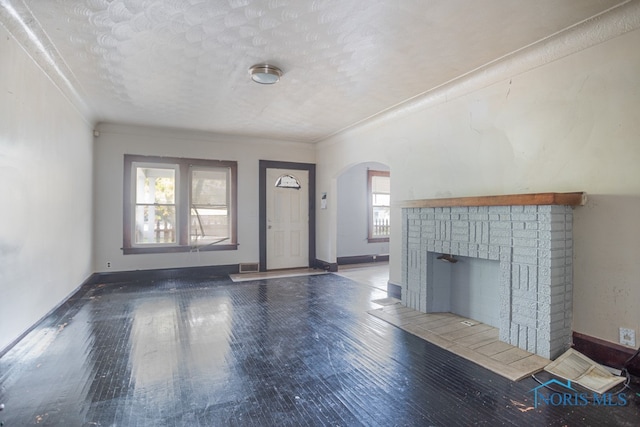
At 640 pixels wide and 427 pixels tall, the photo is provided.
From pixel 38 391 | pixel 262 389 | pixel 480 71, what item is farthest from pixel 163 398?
pixel 480 71

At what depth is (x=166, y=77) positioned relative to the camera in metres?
3.67

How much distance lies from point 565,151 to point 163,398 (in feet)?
12.1

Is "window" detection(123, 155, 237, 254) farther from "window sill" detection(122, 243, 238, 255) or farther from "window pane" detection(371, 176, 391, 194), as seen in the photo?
"window pane" detection(371, 176, 391, 194)

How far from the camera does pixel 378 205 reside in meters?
8.40

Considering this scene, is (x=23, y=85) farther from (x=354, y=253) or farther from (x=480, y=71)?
(x=354, y=253)

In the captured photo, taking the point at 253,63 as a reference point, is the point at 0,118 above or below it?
below

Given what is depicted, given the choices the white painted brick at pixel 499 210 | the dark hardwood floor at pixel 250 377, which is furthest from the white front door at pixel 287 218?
the white painted brick at pixel 499 210

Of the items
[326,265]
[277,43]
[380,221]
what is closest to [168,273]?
[326,265]

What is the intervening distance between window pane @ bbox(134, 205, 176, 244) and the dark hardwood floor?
2080mm

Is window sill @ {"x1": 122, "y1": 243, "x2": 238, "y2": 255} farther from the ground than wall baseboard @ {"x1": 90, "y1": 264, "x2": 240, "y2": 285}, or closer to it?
farther from the ground

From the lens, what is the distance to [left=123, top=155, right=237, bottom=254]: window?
5.91m

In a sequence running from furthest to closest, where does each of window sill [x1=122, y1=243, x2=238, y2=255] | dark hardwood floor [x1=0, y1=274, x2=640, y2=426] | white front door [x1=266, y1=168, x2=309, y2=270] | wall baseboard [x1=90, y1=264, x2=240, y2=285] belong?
white front door [x1=266, y1=168, x2=309, y2=270] < window sill [x1=122, y1=243, x2=238, y2=255] < wall baseboard [x1=90, y1=264, x2=240, y2=285] < dark hardwood floor [x1=0, y1=274, x2=640, y2=426]
